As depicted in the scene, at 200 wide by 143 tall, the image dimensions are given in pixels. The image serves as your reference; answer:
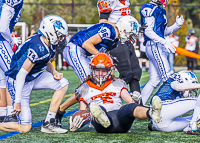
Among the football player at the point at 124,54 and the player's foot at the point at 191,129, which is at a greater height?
the football player at the point at 124,54

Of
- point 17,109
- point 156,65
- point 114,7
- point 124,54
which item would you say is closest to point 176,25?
point 156,65

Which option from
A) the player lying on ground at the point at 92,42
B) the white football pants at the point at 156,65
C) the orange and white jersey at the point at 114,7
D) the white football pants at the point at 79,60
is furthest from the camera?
the white football pants at the point at 156,65

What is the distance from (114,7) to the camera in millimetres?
5105

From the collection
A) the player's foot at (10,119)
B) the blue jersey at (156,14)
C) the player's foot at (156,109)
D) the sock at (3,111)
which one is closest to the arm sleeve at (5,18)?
the sock at (3,111)

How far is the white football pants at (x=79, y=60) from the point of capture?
14.6ft

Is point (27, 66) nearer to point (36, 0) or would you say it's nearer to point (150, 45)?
point (150, 45)

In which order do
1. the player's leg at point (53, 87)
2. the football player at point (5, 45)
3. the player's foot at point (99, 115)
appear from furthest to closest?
the football player at point (5, 45)
the player's leg at point (53, 87)
the player's foot at point (99, 115)

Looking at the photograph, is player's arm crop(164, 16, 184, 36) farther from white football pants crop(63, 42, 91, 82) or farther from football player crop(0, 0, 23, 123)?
football player crop(0, 0, 23, 123)

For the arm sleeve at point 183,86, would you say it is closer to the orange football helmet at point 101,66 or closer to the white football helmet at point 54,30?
the orange football helmet at point 101,66

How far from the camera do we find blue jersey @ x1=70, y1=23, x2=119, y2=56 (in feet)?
14.4

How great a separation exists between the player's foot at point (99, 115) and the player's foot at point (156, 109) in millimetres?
445

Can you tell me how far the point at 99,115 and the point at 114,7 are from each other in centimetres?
196

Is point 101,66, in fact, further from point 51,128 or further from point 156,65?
point 156,65

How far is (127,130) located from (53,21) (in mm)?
1358
